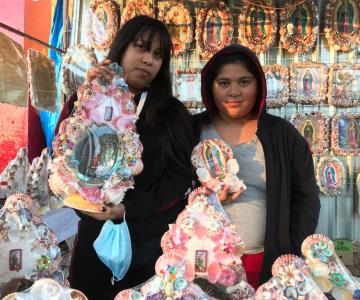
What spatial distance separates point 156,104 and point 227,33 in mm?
1514

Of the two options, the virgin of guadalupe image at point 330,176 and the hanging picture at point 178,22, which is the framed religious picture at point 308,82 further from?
the hanging picture at point 178,22

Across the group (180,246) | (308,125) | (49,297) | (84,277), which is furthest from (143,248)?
(308,125)

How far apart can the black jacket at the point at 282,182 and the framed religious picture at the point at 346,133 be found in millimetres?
1335

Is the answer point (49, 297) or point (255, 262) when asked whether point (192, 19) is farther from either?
point (49, 297)

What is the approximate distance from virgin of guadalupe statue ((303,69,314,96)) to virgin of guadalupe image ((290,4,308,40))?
0.73ft

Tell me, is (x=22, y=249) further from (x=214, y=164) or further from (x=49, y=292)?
(x=214, y=164)

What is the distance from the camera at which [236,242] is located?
1021 millimetres

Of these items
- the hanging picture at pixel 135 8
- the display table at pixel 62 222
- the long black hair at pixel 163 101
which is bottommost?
the display table at pixel 62 222

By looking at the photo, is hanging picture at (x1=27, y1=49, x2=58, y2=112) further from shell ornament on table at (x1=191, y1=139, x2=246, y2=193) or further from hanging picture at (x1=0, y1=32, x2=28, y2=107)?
shell ornament on table at (x1=191, y1=139, x2=246, y2=193)

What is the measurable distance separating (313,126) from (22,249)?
6.71 feet

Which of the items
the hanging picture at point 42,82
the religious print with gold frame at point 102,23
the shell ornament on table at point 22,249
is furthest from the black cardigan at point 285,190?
the religious print with gold frame at point 102,23

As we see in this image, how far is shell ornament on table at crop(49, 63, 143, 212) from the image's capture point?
1143 mm

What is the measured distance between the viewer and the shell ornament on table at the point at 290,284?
844 millimetres

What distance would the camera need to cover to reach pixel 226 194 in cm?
124
